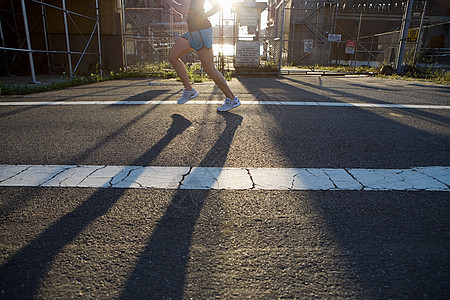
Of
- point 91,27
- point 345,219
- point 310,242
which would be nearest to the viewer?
point 310,242

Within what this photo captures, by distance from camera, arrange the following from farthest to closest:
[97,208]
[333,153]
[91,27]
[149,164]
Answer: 1. [91,27]
2. [333,153]
3. [149,164]
4. [97,208]

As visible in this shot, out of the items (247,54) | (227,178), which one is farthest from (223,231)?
(247,54)

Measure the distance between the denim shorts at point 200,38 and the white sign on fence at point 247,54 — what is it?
876 cm

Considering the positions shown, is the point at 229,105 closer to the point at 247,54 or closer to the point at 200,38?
the point at 200,38

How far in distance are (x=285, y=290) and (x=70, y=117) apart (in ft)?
13.6

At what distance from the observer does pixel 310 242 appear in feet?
4.80

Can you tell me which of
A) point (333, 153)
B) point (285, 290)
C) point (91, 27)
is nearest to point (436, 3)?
point (91, 27)

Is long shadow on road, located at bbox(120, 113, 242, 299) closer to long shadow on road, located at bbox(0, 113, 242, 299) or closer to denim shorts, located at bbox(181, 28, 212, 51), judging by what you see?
long shadow on road, located at bbox(0, 113, 242, 299)

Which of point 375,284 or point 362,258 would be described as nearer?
point 375,284

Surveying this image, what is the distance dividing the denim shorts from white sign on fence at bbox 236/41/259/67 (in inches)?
345

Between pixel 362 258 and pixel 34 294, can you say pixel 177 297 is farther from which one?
pixel 362 258

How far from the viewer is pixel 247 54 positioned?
12.7 m

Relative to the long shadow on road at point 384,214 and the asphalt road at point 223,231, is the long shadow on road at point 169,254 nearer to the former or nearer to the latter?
the asphalt road at point 223,231

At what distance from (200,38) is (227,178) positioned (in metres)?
2.83
